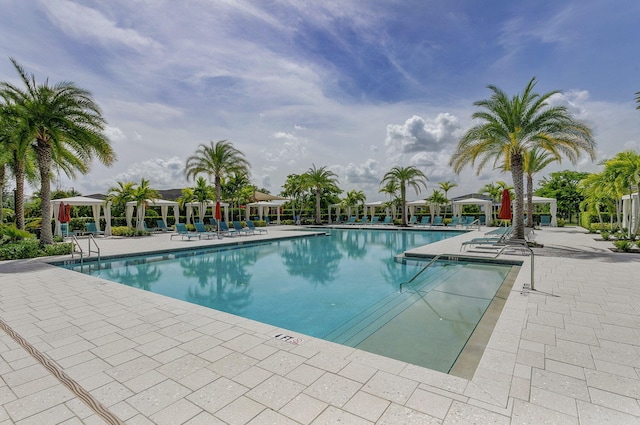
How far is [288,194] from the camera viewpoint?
120 feet

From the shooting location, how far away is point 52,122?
11750 mm

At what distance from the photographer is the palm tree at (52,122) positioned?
11.4 metres

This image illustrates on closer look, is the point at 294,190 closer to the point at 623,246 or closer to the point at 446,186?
the point at 446,186

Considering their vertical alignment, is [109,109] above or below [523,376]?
above

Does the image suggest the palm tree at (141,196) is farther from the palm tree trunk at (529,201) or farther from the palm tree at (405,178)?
the palm tree trunk at (529,201)

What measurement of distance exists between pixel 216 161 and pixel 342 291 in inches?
700

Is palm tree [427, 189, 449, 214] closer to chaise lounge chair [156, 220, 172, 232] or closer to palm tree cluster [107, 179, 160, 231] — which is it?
chaise lounge chair [156, 220, 172, 232]

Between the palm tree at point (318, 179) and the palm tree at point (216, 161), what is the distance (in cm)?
975

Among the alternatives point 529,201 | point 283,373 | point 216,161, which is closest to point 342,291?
point 283,373

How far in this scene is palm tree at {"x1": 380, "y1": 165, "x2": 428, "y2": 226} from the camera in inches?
1114

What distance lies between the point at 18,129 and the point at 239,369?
1332 centimetres

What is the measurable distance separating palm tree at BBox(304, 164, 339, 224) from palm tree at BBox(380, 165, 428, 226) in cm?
636

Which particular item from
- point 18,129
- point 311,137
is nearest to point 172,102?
point 18,129

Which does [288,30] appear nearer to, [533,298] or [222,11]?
[222,11]
